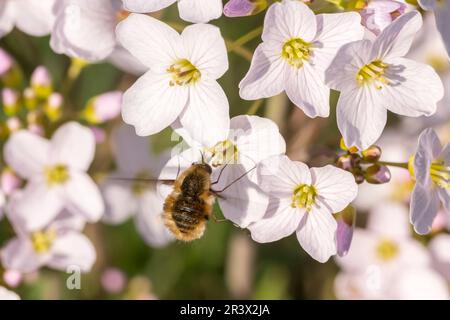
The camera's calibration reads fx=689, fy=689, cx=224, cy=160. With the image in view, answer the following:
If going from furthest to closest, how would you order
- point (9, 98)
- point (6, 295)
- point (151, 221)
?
point (151, 221), point (9, 98), point (6, 295)

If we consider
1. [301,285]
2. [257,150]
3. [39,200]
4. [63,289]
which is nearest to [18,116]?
[39,200]

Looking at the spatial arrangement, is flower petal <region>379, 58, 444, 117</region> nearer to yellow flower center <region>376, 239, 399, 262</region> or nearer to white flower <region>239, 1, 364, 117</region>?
white flower <region>239, 1, 364, 117</region>

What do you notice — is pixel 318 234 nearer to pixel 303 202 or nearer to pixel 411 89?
pixel 303 202

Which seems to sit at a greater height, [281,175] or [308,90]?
[308,90]

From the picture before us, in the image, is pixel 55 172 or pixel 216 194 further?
pixel 55 172

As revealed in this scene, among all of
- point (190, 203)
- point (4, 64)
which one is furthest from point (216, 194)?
point (4, 64)

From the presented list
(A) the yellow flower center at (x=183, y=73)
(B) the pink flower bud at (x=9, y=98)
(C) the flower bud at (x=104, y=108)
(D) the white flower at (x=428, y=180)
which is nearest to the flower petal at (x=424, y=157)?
(D) the white flower at (x=428, y=180)
